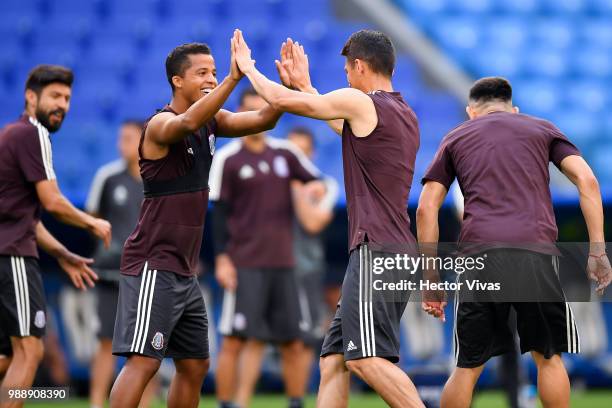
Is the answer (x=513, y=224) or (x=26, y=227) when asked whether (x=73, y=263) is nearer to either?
(x=26, y=227)

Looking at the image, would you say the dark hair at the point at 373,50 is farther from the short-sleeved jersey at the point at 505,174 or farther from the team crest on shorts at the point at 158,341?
the team crest on shorts at the point at 158,341

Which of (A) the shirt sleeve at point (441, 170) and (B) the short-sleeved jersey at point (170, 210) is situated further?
(A) the shirt sleeve at point (441, 170)

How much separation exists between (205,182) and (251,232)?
290 cm

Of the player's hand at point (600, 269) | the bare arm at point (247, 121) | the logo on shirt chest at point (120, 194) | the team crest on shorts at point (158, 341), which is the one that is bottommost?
the team crest on shorts at point (158, 341)

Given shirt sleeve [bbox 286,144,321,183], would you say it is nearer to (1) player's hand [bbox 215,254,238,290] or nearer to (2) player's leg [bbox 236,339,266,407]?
(1) player's hand [bbox 215,254,238,290]

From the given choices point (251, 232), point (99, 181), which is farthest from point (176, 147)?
point (99, 181)

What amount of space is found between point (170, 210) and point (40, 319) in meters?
1.42

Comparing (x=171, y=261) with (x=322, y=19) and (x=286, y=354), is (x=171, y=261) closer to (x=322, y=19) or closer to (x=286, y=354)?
(x=286, y=354)

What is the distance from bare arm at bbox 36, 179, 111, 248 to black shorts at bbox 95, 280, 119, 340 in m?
2.73

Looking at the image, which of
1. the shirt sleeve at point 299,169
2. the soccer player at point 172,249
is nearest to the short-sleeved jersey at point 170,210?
the soccer player at point 172,249

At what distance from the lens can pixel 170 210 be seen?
613cm

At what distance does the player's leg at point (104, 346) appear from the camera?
921 cm

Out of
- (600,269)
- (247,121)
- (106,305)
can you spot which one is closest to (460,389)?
(600,269)

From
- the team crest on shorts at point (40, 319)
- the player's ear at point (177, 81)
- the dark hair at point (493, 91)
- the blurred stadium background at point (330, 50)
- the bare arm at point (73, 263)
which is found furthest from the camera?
the blurred stadium background at point (330, 50)
